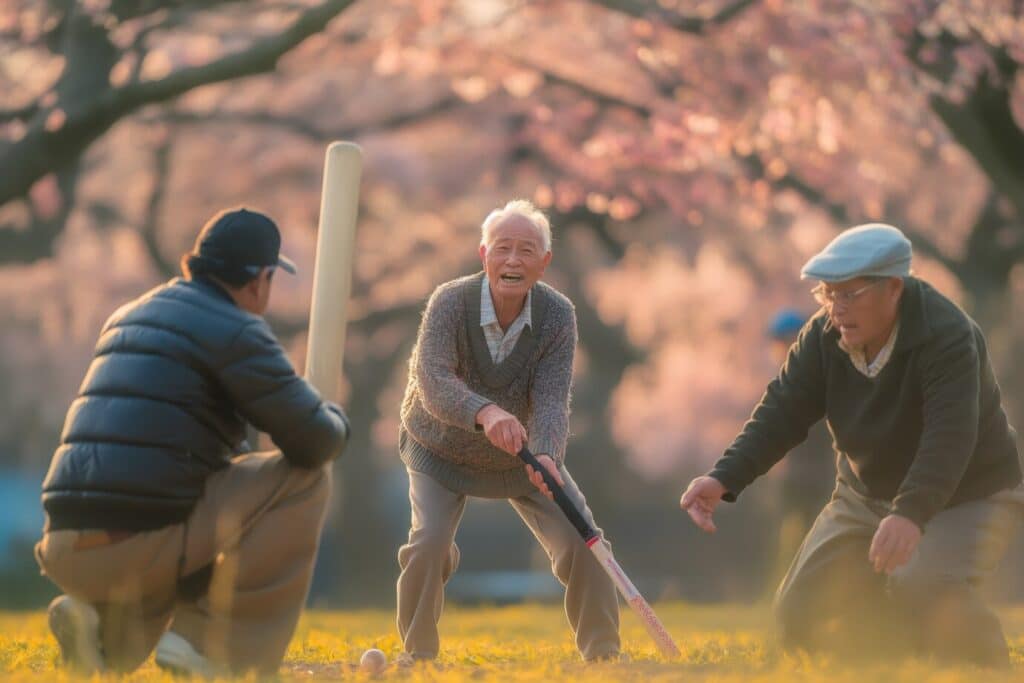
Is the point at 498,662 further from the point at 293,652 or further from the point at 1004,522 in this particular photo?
the point at 1004,522

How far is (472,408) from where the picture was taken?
5.13 m

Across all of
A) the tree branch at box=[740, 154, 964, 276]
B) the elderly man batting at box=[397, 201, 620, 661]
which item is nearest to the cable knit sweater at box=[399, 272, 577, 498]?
the elderly man batting at box=[397, 201, 620, 661]

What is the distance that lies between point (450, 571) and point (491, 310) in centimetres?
101

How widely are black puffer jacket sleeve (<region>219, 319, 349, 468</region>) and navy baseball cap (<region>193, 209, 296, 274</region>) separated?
0.22 m

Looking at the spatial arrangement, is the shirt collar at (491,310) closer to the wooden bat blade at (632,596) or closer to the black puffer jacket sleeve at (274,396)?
the wooden bat blade at (632,596)

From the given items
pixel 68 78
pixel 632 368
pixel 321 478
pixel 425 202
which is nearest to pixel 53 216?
pixel 425 202

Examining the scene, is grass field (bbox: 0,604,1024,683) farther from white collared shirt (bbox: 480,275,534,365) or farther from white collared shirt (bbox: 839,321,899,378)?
white collared shirt (bbox: 480,275,534,365)

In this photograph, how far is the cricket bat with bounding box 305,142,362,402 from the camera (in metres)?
4.85

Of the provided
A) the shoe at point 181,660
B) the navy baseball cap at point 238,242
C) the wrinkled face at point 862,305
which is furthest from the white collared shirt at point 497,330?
the shoe at point 181,660

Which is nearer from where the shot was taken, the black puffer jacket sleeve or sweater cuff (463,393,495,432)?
the black puffer jacket sleeve

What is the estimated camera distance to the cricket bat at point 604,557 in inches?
202

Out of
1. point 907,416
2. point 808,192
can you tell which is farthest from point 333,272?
point 808,192

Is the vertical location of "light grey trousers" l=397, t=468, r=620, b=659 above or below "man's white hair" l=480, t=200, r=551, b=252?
below

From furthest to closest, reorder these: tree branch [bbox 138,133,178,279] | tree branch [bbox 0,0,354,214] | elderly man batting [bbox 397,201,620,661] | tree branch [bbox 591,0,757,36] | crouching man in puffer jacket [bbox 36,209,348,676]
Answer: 1. tree branch [bbox 138,133,178,279]
2. tree branch [bbox 591,0,757,36]
3. tree branch [bbox 0,0,354,214]
4. elderly man batting [bbox 397,201,620,661]
5. crouching man in puffer jacket [bbox 36,209,348,676]
